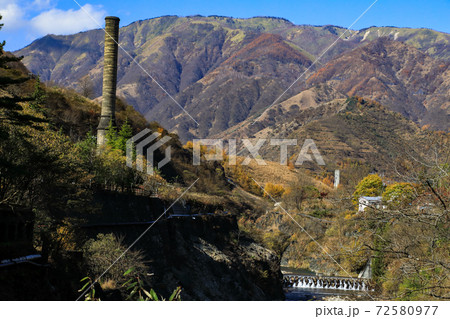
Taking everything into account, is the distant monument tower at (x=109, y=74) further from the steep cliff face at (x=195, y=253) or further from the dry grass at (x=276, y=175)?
the dry grass at (x=276, y=175)

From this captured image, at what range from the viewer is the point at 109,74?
56.0m

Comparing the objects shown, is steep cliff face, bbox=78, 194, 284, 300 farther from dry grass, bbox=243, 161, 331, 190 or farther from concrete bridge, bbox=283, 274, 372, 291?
dry grass, bbox=243, 161, 331, 190

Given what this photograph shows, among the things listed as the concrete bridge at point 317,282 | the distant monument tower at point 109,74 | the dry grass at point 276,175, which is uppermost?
the distant monument tower at point 109,74

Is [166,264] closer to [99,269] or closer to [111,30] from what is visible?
[99,269]

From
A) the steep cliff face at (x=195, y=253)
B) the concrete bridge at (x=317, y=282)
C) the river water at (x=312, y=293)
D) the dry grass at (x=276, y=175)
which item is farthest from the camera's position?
the dry grass at (x=276, y=175)

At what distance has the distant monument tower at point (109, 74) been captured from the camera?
180ft

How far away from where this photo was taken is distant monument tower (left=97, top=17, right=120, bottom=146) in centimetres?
5472

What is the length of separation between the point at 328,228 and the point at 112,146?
51.6 meters

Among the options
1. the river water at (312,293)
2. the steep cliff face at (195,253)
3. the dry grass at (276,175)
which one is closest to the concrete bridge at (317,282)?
the river water at (312,293)

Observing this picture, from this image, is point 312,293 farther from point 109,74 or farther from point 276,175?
point 276,175

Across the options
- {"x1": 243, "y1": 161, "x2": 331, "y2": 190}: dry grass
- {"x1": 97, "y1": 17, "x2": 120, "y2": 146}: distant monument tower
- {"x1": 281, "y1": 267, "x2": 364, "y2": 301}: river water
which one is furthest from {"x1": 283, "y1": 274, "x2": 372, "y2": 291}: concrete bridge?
{"x1": 243, "y1": 161, "x2": 331, "y2": 190}: dry grass

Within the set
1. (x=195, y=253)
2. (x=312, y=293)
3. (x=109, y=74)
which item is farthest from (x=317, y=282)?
(x=109, y=74)

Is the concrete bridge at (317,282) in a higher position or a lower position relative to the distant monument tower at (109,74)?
lower

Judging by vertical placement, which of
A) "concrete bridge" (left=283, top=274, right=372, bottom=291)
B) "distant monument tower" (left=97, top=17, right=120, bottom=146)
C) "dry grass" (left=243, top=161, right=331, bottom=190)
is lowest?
"concrete bridge" (left=283, top=274, right=372, bottom=291)
